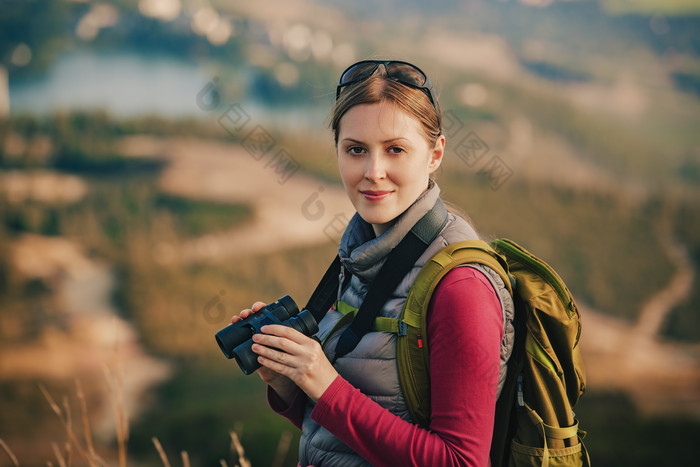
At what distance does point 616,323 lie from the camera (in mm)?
13195

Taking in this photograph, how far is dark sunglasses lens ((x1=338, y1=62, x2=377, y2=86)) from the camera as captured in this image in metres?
1.72

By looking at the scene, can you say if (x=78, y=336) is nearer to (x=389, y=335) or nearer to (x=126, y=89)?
(x=126, y=89)

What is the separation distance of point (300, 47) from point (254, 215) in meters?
6.23

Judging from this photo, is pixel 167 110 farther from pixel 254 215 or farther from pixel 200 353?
pixel 200 353

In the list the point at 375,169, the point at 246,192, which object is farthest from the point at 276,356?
the point at 246,192

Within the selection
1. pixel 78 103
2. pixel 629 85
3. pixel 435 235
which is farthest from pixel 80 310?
pixel 629 85

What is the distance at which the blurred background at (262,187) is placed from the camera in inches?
454

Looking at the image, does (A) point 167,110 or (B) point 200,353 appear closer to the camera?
(B) point 200,353

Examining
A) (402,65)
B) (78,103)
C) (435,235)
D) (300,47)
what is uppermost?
(300,47)

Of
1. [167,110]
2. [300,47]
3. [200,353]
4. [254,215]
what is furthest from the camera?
[300,47]

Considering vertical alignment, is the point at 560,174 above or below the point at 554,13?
below

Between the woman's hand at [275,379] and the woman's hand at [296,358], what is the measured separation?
0.22 metres

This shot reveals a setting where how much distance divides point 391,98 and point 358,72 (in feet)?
0.60

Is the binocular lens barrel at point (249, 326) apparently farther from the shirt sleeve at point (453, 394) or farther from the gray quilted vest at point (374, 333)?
the shirt sleeve at point (453, 394)
